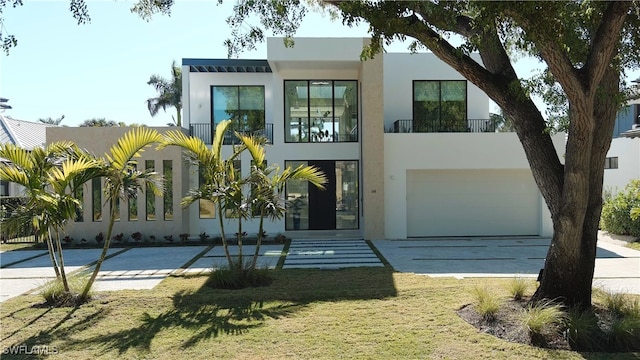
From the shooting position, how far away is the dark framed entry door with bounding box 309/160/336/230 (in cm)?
1594

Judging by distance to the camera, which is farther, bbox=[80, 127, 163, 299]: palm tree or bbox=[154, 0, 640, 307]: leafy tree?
bbox=[80, 127, 163, 299]: palm tree

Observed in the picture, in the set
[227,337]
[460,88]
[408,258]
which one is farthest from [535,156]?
[460,88]

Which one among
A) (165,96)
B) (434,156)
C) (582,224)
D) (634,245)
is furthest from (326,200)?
(165,96)

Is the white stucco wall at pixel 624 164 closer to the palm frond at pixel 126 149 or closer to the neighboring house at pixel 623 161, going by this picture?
the neighboring house at pixel 623 161

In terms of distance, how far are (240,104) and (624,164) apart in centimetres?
1797

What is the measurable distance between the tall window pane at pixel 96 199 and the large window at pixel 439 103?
11.8 m

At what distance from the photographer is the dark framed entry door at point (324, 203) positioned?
15.9 m

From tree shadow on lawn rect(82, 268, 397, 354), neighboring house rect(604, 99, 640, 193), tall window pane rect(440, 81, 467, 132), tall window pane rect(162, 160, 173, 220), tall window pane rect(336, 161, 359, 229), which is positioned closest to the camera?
tree shadow on lawn rect(82, 268, 397, 354)

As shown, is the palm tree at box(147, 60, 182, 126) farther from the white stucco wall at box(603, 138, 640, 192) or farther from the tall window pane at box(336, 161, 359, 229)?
the white stucco wall at box(603, 138, 640, 192)

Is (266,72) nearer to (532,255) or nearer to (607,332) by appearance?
(532,255)

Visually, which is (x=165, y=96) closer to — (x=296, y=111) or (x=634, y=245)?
(x=296, y=111)

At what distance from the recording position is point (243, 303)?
21.5 ft

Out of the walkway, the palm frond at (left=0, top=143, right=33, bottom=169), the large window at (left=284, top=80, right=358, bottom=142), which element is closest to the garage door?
the walkway

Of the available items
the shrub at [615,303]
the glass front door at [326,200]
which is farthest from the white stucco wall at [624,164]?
the shrub at [615,303]
